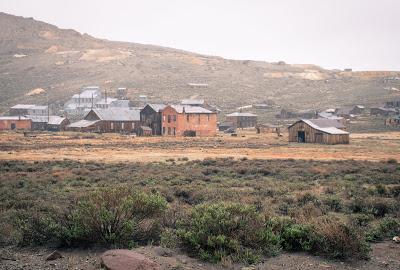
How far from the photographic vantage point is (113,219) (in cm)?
897

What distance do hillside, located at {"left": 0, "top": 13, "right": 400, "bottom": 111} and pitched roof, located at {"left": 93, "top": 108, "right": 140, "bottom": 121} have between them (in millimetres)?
38357

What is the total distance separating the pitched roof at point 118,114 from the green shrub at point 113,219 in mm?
67742

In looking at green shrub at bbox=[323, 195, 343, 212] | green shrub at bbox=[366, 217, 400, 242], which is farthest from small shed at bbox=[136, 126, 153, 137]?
green shrub at bbox=[366, 217, 400, 242]

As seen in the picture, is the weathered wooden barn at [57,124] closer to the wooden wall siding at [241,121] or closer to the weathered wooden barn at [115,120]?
the weathered wooden barn at [115,120]

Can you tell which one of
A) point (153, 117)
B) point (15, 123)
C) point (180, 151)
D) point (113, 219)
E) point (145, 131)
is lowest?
point (180, 151)

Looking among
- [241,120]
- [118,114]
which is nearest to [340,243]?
[118,114]

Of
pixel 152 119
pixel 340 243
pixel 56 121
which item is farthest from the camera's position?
pixel 56 121

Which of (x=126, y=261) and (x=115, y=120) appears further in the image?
(x=115, y=120)

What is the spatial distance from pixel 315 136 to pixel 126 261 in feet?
166

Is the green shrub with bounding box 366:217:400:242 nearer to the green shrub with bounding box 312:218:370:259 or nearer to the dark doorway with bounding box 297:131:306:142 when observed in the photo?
the green shrub with bounding box 312:218:370:259

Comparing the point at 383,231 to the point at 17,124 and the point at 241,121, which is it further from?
the point at 17,124

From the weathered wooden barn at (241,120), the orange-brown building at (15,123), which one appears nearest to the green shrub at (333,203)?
the weathered wooden barn at (241,120)

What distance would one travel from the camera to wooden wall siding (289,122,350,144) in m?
53.2

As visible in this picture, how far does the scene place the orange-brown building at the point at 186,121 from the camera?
6938cm
